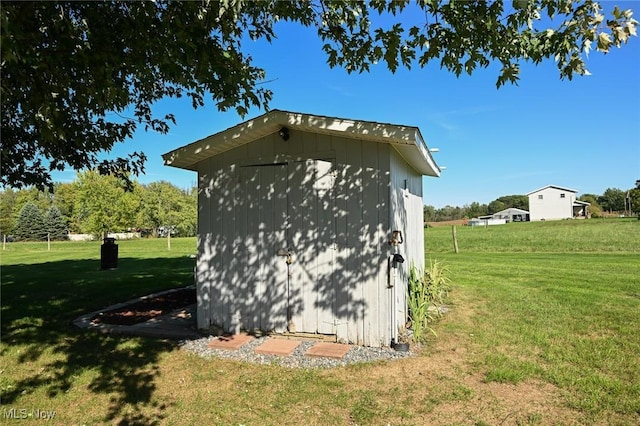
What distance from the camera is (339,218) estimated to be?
4.95 metres

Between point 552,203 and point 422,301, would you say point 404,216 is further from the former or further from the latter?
point 552,203

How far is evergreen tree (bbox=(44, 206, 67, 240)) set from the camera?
46.6 metres

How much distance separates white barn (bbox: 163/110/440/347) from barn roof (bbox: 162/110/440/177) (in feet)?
0.05

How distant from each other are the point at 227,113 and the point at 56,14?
1.91 m

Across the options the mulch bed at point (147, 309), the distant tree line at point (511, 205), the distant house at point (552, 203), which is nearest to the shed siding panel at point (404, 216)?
the mulch bed at point (147, 309)

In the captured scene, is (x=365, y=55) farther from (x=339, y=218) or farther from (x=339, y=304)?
(x=339, y=304)

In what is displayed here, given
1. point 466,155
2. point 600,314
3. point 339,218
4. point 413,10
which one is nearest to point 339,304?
point 339,218

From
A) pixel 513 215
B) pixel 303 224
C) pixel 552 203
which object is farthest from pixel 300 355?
pixel 513 215

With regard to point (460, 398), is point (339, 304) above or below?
above

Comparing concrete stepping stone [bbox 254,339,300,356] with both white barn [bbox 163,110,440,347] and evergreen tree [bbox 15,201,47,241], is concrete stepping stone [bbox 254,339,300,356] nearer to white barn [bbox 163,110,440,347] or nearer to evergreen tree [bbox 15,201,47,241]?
white barn [bbox 163,110,440,347]

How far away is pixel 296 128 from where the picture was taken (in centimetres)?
512

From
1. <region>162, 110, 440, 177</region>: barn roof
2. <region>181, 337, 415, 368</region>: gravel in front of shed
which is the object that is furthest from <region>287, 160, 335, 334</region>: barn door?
<region>162, 110, 440, 177</region>: barn roof

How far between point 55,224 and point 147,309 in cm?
5052

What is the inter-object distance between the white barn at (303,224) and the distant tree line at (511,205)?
2684 inches
